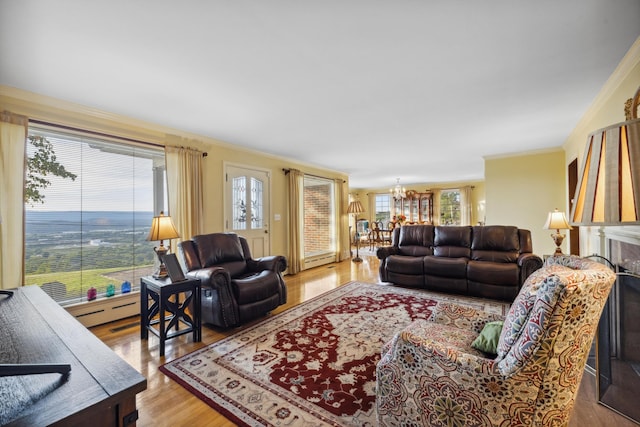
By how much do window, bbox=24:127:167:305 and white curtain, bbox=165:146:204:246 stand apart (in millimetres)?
184

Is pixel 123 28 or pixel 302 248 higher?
pixel 123 28

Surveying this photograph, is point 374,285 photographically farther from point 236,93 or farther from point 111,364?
point 111,364

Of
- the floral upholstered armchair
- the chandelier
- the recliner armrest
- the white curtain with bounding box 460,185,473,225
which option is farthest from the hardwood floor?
the white curtain with bounding box 460,185,473,225

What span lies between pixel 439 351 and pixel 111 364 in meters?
1.26

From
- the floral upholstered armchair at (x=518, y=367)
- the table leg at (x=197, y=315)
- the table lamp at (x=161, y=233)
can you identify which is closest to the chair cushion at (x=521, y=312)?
the floral upholstered armchair at (x=518, y=367)

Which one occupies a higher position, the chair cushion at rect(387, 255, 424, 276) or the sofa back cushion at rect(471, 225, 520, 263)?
the sofa back cushion at rect(471, 225, 520, 263)

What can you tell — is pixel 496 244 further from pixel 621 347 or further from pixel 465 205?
pixel 465 205

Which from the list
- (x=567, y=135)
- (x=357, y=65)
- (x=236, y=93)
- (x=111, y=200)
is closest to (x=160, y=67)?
(x=236, y=93)

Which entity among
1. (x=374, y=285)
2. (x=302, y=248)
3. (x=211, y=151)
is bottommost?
(x=374, y=285)

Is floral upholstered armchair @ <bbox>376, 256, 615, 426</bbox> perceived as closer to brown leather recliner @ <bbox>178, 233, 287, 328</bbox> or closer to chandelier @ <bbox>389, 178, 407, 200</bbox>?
brown leather recliner @ <bbox>178, 233, 287, 328</bbox>

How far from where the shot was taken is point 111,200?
317 cm

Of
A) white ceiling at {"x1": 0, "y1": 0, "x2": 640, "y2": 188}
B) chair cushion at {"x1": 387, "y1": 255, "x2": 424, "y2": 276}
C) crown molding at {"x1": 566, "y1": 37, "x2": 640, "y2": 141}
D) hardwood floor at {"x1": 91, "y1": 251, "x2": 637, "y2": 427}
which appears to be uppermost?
white ceiling at {"x1": 0, "y1": 0, "x2": 640, "y2": 188}

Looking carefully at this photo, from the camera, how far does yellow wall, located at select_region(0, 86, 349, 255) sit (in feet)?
8.39

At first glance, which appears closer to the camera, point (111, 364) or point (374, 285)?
point (111, 364)
